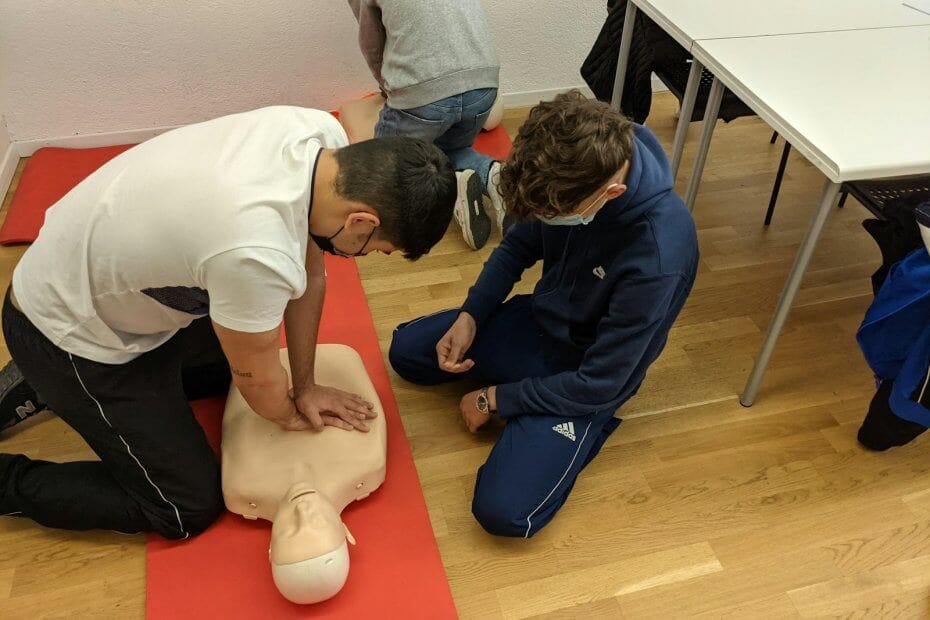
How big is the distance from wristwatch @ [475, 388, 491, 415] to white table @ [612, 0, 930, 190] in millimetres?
745

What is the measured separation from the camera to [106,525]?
145cm

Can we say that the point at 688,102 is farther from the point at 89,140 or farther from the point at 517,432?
the point at 89,140

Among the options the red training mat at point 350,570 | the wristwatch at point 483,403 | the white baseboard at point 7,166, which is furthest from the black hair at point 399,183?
the white baseboard at point 7,166

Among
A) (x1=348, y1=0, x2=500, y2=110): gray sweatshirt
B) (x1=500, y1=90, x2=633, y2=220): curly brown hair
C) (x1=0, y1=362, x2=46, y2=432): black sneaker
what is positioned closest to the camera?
(x1=500, y1=90, x2=633, y2=220): curly brown hair

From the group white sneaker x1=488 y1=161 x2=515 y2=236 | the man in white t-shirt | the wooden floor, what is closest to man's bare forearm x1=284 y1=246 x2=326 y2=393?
the man in white t-shirt

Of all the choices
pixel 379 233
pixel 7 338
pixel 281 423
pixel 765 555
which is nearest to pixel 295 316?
pixel 281 423

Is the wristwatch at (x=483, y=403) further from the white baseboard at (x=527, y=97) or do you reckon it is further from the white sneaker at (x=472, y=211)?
the white baseboard at (x=527, y=97)

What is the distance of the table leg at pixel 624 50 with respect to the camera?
2.13 m

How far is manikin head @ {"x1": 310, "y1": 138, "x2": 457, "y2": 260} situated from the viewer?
111cm

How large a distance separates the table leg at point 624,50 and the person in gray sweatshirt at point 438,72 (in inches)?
15.9

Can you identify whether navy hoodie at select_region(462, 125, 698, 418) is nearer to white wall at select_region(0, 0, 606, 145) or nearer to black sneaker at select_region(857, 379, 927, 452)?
black sneaker at select_region(857, 379, 927, 452)

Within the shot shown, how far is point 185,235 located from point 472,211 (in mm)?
1247

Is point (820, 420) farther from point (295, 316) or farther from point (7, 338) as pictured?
point (7, 338)

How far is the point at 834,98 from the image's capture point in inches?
60.7
